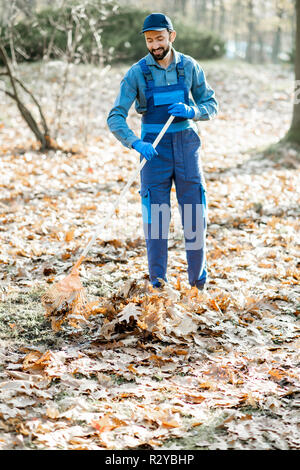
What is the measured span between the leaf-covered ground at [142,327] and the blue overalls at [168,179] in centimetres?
35

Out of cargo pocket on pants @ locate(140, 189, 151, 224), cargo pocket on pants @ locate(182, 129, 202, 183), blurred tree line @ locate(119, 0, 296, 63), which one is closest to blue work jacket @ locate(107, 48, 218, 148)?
cargo pocket on pants @ locate(182, 129, 202, 183)

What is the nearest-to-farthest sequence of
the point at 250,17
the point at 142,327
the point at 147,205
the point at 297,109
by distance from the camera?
1. the point at 142,327
2. the point at 147,205
3. the point at 297,109
4. the point at 250,17

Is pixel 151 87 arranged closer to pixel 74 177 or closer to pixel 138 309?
pixel 138 309

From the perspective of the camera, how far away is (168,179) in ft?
14.1

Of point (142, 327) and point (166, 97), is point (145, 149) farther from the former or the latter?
point (142, 327)

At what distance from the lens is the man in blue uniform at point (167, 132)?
3982mm

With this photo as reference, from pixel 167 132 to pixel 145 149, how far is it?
0.33 m

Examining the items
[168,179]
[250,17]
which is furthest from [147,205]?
[250,17]

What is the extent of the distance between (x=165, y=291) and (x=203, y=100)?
60.8 inches

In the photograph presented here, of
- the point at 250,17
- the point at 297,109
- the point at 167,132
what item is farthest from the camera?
the point at 250,17

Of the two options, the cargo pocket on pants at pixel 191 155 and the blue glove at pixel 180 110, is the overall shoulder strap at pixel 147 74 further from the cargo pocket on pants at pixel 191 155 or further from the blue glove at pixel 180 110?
the cargo pocket on pants at pixel 191 155

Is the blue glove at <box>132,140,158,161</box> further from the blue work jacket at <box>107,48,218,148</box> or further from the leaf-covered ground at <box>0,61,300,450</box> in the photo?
the leaf-covered ground at <box>0,61,300,450</box>

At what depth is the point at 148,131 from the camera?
4195 mm

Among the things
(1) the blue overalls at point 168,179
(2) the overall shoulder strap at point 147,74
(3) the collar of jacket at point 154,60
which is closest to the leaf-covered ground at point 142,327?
(1) the blue overalls at point 168,179
